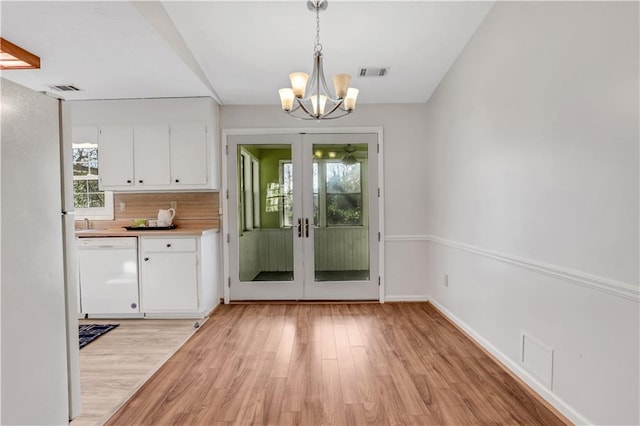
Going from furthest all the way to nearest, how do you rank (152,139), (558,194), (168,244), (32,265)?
(152,139) → (168,244) → (558,194) → (32,265)

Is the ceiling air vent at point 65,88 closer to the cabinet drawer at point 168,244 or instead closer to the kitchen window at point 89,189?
the kitchen window at point 89,189

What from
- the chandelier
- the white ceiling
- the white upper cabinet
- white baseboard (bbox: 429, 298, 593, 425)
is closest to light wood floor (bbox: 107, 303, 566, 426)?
white baseboard (bbox: 429, 298, 593, 425)

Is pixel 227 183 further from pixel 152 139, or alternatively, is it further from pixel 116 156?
pixel 116 156

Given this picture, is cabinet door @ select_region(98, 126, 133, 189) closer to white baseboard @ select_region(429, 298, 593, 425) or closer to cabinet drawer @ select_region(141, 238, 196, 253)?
cabinet drawer @ select_region(141, 238, 196, 253)

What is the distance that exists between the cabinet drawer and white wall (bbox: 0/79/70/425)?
6.56 feet

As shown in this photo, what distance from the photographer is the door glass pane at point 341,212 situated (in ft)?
14.1

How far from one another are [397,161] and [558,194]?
2.38m

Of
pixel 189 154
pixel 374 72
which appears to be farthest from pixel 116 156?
pixel 374 72

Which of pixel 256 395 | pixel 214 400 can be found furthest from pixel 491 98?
pixel 214 400

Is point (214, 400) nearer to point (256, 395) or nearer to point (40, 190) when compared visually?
point (256, 395)

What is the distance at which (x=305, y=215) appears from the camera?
169 inches

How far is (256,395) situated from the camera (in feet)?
7.26

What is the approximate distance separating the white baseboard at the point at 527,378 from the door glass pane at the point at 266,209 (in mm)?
2109

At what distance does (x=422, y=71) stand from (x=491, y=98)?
3.56 feet
